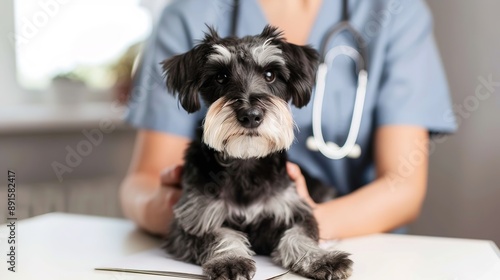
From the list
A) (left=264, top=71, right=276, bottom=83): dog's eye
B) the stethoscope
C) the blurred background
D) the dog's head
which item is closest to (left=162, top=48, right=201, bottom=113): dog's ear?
the dog's head

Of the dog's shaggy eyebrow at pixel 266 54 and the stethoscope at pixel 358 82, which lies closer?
the dog's shaggy eyebrow at pixel 266 54

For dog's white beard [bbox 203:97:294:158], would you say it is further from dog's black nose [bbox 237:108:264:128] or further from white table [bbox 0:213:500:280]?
white table [bbox 0:213:500:280]

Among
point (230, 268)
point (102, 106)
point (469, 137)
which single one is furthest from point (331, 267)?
point (102, 106)

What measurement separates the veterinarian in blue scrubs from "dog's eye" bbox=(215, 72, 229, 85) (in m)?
0.44

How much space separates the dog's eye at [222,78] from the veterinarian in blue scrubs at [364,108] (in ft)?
1.45

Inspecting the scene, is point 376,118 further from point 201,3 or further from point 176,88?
point 176,88

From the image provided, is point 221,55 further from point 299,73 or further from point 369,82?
point 369,82

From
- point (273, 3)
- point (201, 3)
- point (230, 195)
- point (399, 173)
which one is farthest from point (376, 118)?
point (230, 195)

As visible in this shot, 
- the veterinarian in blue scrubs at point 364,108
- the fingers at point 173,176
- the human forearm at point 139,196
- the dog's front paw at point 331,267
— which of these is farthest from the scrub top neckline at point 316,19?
the dog's front paw at point 331,267

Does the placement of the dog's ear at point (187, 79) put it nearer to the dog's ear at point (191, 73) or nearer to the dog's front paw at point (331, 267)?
the dog's ear at point (191, 73)

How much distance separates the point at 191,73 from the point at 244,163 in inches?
7.3

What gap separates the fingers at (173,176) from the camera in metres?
1.12

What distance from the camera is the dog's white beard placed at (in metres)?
0.81

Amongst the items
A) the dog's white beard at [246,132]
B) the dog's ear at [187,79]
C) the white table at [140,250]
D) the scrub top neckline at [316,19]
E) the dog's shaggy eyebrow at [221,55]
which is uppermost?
the scrub top neckline at [316,19]
